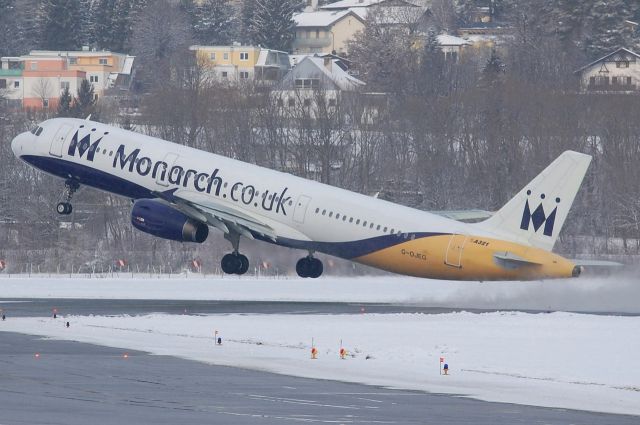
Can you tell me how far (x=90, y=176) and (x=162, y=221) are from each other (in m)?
6.07

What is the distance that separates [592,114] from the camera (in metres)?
151

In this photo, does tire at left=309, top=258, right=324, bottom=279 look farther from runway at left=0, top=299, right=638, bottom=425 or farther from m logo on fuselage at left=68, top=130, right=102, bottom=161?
runway at left=0, top=299, right=638, bottom=425

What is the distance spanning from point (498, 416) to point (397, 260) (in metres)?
29.9

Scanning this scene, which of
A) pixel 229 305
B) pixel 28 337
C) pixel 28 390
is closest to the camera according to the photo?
pixel 28 390

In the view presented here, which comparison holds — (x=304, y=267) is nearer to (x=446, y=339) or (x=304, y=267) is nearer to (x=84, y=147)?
(x=84, y=147)

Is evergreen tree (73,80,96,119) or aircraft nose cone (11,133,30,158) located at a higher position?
aircraft nose cone (11,133,30,158)

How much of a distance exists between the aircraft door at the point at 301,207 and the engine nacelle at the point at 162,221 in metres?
5.06

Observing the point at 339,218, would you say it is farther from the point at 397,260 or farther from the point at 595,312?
the point at 595,312

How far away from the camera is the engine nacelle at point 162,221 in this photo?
76.2m

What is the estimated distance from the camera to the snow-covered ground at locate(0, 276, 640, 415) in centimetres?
5178

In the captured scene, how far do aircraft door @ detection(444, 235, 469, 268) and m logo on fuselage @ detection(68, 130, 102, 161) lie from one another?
18668mm

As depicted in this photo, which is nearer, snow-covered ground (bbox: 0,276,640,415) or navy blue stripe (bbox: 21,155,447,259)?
snow-covered ground (bbox: 0,276,640,415)

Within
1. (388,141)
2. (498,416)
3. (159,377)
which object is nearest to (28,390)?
(159,377)

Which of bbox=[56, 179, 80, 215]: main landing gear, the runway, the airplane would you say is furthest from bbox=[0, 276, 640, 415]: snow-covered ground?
bbox=[56, 179, 80, 215]: main landing gear
